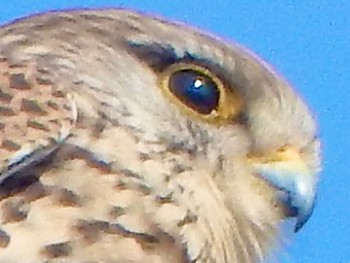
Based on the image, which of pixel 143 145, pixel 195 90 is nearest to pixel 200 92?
pixel 195 90

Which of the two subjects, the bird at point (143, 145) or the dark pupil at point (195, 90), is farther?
the dark pupil at point (195, 90)

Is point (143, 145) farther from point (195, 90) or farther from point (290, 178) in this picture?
point (290, 178)

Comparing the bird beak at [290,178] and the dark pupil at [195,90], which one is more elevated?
the dark pupil at [195,90]

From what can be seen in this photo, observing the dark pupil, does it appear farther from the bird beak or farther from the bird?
the bird beak

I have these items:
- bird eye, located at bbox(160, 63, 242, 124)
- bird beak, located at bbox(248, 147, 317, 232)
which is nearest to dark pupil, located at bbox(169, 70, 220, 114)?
bird eye, located at bbox(160, 63, 242, 124)

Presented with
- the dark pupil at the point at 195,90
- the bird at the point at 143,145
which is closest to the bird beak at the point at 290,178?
the bird at the point at 143,145

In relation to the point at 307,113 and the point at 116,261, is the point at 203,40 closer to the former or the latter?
Result: the point at 307,113

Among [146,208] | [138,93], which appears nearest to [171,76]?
[138,93]

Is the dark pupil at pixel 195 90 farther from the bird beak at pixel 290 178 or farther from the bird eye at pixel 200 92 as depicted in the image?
the bird beak at pixel 290 178

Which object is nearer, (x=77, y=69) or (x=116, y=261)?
(x=116, y=261)
